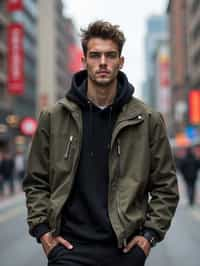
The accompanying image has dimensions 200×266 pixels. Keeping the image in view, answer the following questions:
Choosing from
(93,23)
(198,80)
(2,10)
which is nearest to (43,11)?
(198,80)

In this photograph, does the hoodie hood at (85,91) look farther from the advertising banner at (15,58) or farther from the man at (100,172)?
the advertising banner at (15,58)

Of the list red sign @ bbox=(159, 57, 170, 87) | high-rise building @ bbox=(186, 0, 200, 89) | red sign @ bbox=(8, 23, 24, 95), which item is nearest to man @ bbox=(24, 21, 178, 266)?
red sign @ bbox=(8, 23, 24, 95)

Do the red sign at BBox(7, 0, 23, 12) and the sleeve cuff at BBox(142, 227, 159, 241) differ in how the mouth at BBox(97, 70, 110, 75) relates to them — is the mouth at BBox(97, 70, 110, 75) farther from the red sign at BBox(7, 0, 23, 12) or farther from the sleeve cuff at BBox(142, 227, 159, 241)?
the red sign at BBox(7, 0, 23, 12)

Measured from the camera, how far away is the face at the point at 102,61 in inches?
136

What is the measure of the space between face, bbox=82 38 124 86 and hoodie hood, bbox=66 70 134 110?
0.31ft

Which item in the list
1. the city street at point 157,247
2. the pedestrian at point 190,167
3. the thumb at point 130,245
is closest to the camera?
the thumb at point 130,245

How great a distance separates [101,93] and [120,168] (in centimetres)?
42

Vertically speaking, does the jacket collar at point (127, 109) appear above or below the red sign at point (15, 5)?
above

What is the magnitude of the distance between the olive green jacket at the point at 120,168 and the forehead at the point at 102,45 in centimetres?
30

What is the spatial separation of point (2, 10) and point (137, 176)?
59.5 metres

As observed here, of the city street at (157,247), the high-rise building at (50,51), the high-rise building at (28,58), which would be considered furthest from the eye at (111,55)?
the high-rise building at (50,51)

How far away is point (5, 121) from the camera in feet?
206

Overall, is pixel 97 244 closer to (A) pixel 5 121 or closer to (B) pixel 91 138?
(B) pixel 91 138

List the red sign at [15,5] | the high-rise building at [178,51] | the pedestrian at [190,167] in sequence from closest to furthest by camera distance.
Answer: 1. the pedestrian at [190,167]
2. the red sign at [15,5]
3. the high-rise building at [178,51]
